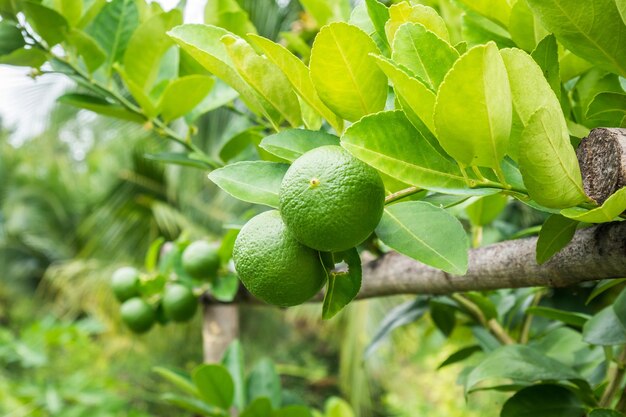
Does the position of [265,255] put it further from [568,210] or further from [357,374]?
[357,374]

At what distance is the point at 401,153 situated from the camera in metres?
0.27

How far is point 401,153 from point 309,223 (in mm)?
56

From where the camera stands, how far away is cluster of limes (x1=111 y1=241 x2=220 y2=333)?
67cm

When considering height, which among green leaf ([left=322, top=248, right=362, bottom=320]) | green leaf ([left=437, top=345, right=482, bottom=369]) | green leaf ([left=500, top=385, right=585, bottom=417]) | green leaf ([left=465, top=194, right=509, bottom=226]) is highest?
green leaf ([left=322, top=248, right=362, bottom=320])

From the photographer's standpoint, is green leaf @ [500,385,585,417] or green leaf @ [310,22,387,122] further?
green leaf @ [500,385,585,417]

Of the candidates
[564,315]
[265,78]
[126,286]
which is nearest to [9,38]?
[265,78]

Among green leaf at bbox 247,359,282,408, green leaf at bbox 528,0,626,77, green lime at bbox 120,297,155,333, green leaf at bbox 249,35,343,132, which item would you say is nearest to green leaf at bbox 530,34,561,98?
green leaf at bbox 528,0,626,77

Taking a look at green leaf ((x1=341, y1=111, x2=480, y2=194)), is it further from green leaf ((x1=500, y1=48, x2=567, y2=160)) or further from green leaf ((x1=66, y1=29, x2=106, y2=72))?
green leaf ((x1=66, y1=29, x2=106, y2=72))

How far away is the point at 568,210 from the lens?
0.87ft

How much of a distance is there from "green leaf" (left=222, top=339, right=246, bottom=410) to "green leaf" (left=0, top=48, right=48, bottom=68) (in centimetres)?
36

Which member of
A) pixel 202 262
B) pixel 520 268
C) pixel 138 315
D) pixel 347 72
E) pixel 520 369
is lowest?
pixel 138 315

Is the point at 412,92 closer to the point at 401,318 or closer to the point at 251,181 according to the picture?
the point at 251,181

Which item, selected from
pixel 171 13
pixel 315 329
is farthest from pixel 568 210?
pixel 315 329

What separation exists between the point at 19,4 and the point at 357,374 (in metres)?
3.00
